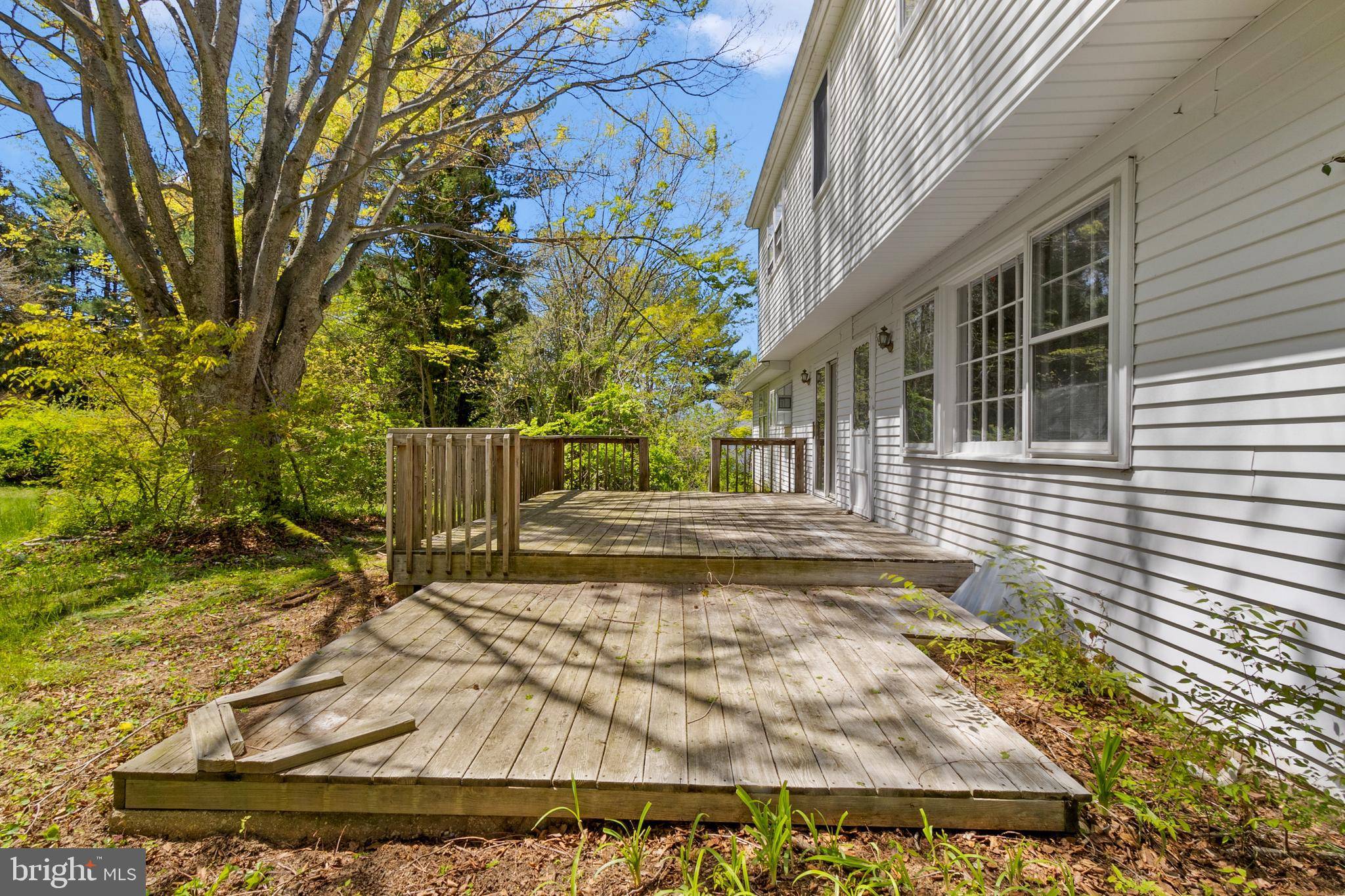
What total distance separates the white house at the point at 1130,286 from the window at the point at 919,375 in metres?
0.04

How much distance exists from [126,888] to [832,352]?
767cm

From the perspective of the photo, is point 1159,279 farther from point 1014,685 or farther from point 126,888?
point 126,888

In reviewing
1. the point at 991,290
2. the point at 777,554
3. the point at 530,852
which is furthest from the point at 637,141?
the point at 530,852

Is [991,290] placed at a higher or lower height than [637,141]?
lower

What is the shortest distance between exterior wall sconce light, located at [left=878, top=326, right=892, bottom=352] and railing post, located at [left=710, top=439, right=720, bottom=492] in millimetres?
3641

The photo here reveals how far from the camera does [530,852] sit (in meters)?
1.59

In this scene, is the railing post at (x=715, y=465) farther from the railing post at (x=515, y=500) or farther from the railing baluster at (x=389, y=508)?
the railing baluster at (x=389, y=508)

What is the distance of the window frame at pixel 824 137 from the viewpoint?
614 centimetres

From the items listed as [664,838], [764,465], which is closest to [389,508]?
[664,838]

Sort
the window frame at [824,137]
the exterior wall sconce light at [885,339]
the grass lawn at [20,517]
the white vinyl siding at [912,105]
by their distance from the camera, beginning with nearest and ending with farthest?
the white vinyl siding at [912,105], the grass lawn at [20,517], the exterior wall sconce light at [885,339], the window frame at [824,137]

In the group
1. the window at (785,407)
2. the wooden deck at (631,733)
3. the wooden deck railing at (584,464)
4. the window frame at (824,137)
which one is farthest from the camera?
the window at (785,407)

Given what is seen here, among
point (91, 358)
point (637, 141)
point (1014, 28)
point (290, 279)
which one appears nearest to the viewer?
point (1014, 28)

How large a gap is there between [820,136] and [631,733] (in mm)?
6727

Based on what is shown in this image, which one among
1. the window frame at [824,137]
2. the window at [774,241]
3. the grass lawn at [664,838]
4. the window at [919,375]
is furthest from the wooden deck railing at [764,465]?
the grass lawn at [664,838]
